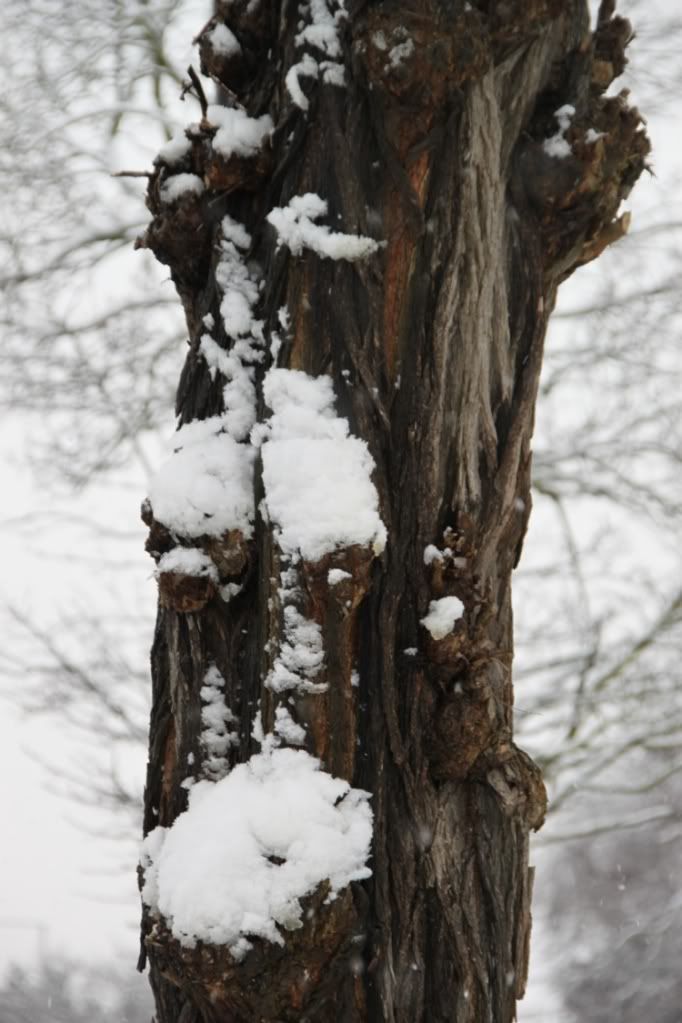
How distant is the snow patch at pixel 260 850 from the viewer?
1224mm

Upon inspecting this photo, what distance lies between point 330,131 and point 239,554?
0.69 metres

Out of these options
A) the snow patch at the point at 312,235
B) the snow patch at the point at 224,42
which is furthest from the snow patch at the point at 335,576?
the snow patch at the point at 224,42

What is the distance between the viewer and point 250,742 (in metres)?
1.41

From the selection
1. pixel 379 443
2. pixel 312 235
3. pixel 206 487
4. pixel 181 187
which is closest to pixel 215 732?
pixel 206 487

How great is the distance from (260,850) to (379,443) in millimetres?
618

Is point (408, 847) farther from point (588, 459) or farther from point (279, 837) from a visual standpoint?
point (588, 459)

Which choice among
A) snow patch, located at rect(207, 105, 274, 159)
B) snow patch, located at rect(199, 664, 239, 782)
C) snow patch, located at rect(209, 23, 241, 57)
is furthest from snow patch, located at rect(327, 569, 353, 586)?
snow patch, located at rect(209, 23, 241, 57)

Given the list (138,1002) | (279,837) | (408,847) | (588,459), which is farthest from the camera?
(138,1002)

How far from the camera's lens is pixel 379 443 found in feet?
4.85

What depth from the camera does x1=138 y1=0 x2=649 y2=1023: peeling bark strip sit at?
1.38m

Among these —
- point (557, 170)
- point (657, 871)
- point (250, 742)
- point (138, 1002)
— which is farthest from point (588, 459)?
point (138, 1002)

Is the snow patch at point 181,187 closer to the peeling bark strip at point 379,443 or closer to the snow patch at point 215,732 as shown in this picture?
the peeling bark strip at point 379,443

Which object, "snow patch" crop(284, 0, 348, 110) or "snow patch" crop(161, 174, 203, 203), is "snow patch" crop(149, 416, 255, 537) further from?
"snow patch" crop(284, 0, 348, 110)

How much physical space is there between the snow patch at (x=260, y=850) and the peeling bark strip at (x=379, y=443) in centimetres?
2
